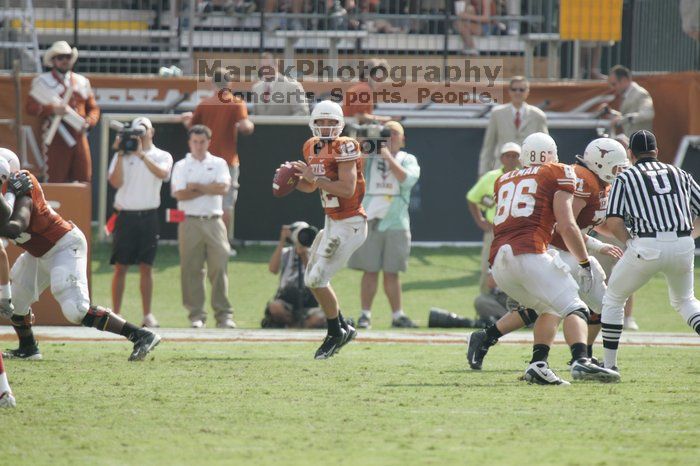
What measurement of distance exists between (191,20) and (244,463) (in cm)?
1315

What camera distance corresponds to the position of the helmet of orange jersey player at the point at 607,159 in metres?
9.30

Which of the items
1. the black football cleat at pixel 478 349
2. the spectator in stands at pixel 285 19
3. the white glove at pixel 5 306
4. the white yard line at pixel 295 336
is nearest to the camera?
the white glove at pixel 5 306

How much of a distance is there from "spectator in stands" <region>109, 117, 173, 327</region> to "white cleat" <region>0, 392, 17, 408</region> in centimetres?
594

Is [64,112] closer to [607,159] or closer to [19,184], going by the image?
[19,184]

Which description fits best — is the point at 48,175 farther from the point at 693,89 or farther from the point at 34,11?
the point at 693,89

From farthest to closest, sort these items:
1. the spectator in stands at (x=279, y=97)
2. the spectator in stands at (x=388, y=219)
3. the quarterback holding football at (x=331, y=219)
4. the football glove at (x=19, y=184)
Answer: the spectator in stands at (x=279, y=97) → the spectator in stands at (x=388, y=219) → the quarterback holding football at (x=331, y=219) → the football glove at (x=19, y=184)

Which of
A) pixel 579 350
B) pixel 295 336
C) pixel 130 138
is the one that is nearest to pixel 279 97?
pixel 130 138

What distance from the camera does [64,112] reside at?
15.2m

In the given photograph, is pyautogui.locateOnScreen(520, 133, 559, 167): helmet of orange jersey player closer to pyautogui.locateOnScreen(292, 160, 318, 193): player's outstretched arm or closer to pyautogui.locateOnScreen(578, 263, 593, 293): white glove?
pyautogui.locateOnScreen(578, 263, 593, 293): white glove

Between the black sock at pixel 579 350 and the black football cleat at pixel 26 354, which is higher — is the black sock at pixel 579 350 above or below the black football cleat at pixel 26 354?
above

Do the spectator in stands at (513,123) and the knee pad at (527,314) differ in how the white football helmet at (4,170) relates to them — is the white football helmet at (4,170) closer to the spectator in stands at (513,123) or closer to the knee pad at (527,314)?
the knee pad at (527,314)

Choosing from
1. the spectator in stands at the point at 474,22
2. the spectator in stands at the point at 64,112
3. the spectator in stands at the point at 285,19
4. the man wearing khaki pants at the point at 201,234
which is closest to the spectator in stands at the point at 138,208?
the man wearing khaki pants at the point at 201,234

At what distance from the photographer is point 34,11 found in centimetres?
1803

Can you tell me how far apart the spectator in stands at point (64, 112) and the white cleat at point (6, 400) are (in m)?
8.27
